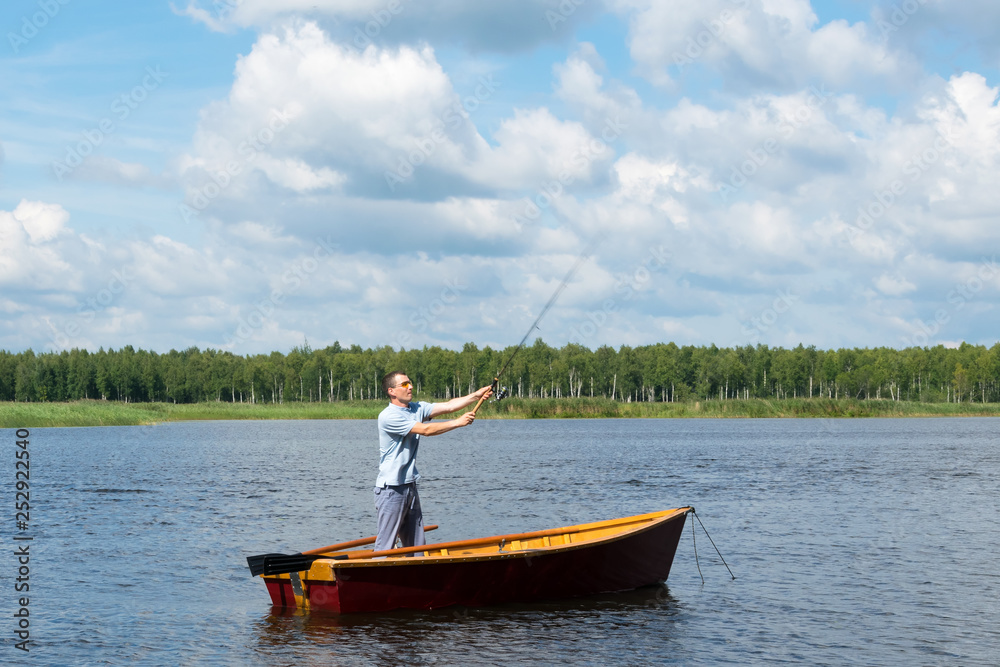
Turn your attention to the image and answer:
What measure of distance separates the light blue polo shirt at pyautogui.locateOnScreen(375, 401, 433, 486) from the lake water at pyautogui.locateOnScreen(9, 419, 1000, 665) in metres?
1.89

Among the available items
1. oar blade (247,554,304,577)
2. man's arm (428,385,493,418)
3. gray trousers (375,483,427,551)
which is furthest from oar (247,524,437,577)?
man's arm (428,385,493,418)

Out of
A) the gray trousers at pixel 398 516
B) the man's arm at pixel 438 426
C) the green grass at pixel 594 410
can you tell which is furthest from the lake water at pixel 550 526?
the green grass at pixel 594 410

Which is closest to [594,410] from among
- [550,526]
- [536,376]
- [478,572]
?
[536,376]

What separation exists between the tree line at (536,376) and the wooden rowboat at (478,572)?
4391 inches

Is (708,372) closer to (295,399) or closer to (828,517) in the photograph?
(295,399)

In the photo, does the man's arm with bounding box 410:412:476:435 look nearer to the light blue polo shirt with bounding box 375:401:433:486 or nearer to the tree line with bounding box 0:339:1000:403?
the light blue polo shirt with bounding box 375:401:433:486

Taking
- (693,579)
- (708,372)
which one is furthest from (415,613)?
(708,372)

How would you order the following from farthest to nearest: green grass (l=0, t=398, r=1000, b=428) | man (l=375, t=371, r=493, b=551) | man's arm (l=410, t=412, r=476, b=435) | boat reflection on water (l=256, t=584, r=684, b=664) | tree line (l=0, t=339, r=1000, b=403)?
tree line (l=0, t=339, r=1000, b=403), green grass (l=0, t=398, r=1000, b=428), man (l=375, t=371, r=493, b=551), boat reflection on water (l=256, t=584, r=684, b=664), man's arm (l=410, t=412, r=476, b=435)

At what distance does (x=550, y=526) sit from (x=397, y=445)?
362 inches

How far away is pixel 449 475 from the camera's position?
31.9 m

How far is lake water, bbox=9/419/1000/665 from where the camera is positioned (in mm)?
10266

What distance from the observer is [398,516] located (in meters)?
10.8

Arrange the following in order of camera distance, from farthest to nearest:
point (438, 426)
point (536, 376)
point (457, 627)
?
point (536, 376), point (457, 627), point (438, 426)

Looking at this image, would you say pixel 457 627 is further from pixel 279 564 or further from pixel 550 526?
pixel 550 526
